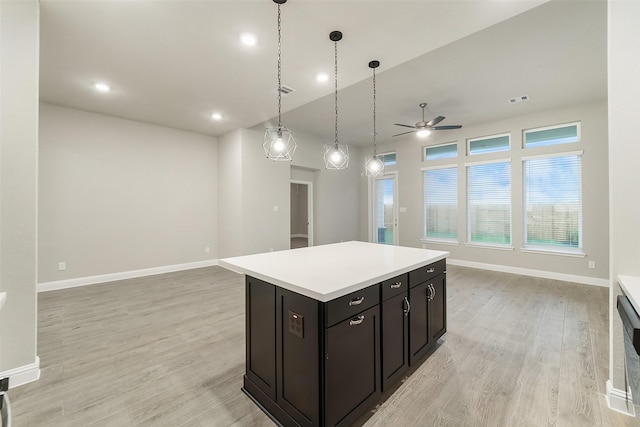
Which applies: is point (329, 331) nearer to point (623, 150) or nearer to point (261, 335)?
point (261, 335)

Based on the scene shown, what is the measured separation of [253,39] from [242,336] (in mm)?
3040

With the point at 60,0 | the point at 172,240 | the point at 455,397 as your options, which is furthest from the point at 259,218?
the point at 455,397

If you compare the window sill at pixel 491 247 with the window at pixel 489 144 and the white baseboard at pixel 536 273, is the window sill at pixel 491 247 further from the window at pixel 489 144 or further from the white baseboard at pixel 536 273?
the window at pixel 489 144

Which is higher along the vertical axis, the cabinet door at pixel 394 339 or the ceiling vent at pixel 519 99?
the ceiling vent at pixel 519 99

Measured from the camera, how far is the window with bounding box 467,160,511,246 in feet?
18.4

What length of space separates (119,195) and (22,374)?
3.61 meters

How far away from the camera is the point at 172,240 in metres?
5.64

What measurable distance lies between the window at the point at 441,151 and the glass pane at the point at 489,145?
13.6 inches

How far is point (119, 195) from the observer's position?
500cm

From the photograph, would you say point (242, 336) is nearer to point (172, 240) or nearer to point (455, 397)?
point (455, 397)

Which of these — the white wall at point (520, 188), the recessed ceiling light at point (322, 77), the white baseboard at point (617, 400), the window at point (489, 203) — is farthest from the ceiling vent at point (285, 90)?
the window at point (489, 203)

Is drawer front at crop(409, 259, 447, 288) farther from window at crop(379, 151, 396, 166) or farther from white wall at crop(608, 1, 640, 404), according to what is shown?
window at crop(379, 151, 396, 166)

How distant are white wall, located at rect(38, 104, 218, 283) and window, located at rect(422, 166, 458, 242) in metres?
5.23

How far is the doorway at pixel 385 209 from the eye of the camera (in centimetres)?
743
